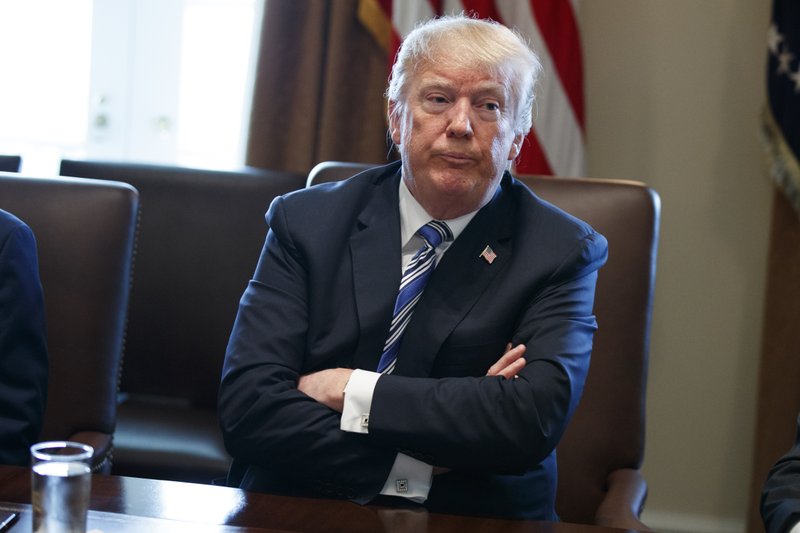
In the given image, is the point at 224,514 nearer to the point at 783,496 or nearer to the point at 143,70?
the point at 783,496

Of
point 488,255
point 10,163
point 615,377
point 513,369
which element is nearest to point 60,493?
point 513,369

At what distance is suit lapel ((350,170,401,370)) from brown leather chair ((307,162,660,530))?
48cm

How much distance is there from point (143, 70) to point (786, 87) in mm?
2246

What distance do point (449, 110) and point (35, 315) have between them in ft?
3.00

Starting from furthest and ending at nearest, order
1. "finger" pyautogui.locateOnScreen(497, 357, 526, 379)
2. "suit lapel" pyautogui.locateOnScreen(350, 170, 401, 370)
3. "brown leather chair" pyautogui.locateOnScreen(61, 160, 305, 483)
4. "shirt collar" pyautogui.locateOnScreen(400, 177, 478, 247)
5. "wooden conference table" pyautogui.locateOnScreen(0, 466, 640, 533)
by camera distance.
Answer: "brown leather chair" pyautogui.locateOnScreen(61, 160, 305, 483) → "shirt collar" pyautogui.locateOnScreen(400, 177, 478, 247) → "suit lapel" pyautogui.locateOnScreen(350, 170, 401, 370) → "finger" pyautogui.locateOnScreen(497, 357, 526, 379) → "wooden conference table" pyautogui.locateOnScreen(0, 466, 640, 533)

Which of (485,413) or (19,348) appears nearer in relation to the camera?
(485,413)

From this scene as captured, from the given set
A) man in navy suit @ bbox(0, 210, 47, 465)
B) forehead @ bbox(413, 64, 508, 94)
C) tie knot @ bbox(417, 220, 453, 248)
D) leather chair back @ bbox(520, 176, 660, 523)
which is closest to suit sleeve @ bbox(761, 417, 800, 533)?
leather chair back @ bbox(520, 176, 660, 523)

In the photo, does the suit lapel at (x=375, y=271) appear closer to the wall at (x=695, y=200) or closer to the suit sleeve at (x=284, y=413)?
the suit sleeve at (x=284, y=413)

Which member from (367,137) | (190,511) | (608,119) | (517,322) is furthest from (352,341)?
(608,119)

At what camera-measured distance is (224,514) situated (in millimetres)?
1375

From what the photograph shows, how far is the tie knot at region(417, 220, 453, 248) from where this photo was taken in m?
2.06

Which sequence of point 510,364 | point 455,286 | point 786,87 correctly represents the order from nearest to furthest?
point 510,364 → point 455,286 → point 786,87

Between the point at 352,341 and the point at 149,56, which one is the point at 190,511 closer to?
the point at 352,341

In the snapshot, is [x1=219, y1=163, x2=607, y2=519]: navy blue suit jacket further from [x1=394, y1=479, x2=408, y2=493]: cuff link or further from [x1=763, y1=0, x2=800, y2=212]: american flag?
[x1=763, y1=0, x2=800, y2=212]: american flag
